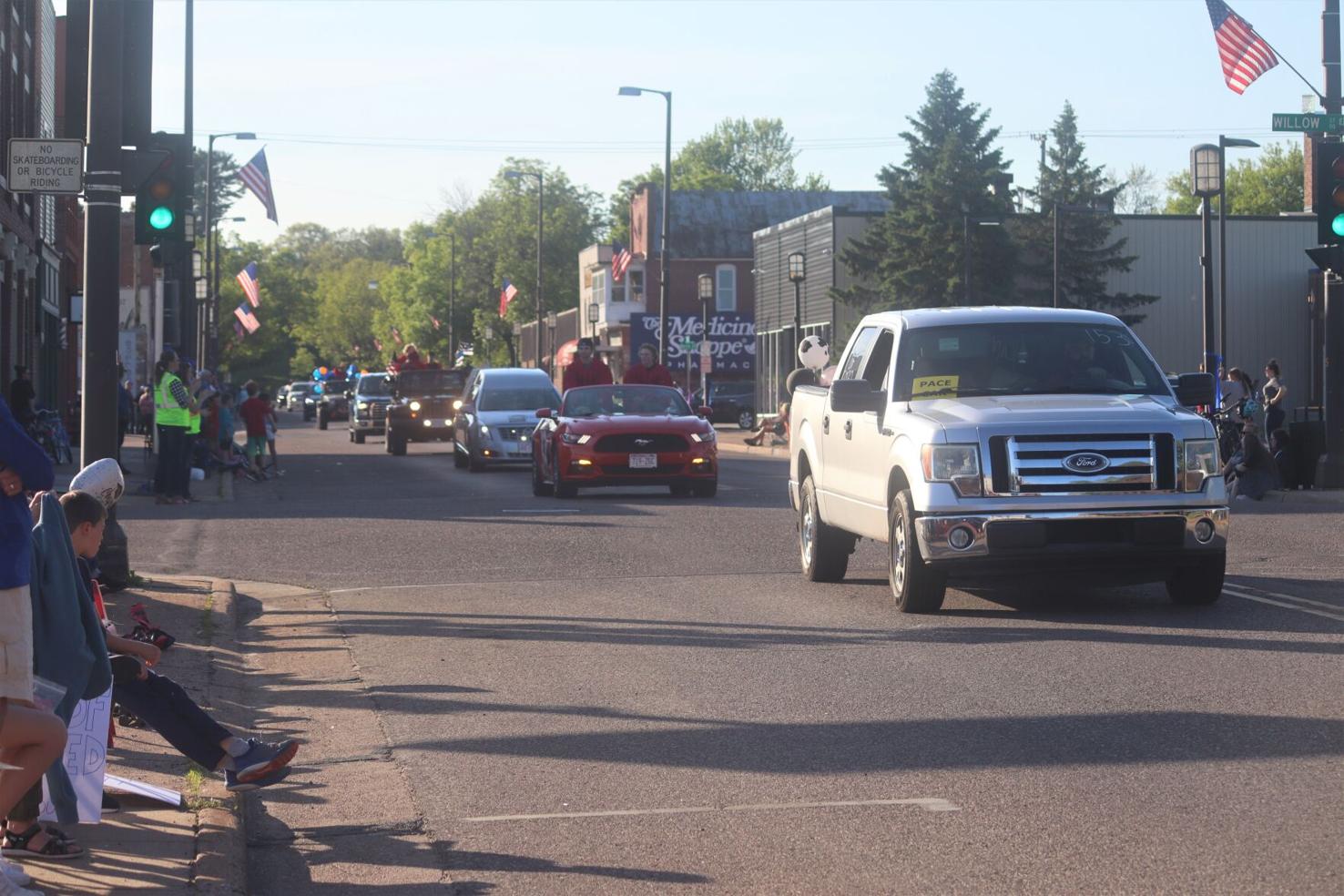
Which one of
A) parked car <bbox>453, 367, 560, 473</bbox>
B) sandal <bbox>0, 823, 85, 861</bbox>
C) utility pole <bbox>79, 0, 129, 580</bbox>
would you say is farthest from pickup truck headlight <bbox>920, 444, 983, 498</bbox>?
parked car <bbox>453, 367, 560, 473</bbox>

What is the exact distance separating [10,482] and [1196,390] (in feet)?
29.2

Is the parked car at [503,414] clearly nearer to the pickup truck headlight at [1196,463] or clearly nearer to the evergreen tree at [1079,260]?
the pickup truck headlight at [1196,463]

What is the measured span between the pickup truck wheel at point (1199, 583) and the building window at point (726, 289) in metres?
75.9

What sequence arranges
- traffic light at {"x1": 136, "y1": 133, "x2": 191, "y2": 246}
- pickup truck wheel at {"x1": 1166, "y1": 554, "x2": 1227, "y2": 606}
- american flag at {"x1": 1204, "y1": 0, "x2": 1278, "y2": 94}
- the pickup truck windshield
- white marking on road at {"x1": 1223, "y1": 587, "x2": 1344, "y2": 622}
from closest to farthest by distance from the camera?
white marking on road at {"x1": 1223, "y1": 587, "x2": 1344, "y2": 622}
pickup truck wheel at {"x1": 1166, "y1": 554, "x2": 1227, "y2": 606}
the pickup truck windshield
traffic light at {"x1": 136, "y1": 133, "x2": 191, "y2": 246}
american flag at {"x1": 1204, "y1": 0, "x2": 1278, "y2": 94}

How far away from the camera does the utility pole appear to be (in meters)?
13.0

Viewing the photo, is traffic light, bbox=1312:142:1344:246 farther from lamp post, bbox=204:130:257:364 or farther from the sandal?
lamp post, bbox=204:130:257:364

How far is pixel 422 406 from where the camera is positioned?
42.1m

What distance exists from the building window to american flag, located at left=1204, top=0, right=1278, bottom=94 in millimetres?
58470

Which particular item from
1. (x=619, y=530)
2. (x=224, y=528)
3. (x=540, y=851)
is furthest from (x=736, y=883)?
(x=224, y=528)

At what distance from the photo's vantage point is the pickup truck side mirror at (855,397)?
40.7 ft

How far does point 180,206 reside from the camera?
15352mm

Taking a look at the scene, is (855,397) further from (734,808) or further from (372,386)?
(372,386)

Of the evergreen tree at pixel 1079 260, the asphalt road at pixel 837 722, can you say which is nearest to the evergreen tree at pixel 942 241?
the evergreen tree at pixel 1079 260

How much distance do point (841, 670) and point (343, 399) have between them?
231ft
